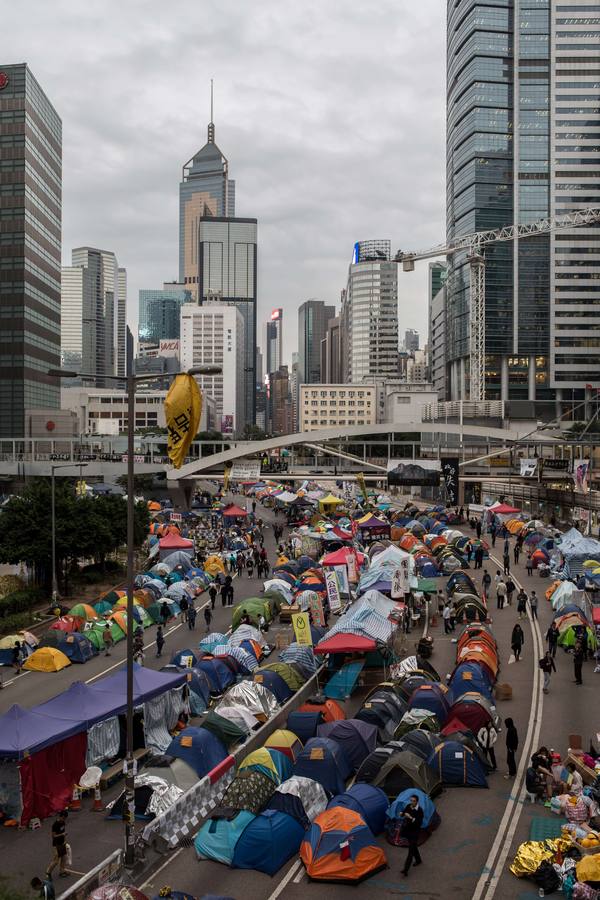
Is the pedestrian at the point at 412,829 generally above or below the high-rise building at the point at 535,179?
below

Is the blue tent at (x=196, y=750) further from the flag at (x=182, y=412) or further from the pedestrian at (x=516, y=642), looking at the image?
the pedestrian at (x=516, y=642)

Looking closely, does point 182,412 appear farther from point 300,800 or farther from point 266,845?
point 266,845

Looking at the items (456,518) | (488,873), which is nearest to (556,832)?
(488,873)

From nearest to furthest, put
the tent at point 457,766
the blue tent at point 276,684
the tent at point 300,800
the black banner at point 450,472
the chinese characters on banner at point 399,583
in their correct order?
the tent at point 300,800 < the tent at point 457,766 < the blue tent at point 276,684 < the chinese characters on banner at point 399,583 < the black banner at point 450,472

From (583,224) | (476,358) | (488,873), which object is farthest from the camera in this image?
(476,358)

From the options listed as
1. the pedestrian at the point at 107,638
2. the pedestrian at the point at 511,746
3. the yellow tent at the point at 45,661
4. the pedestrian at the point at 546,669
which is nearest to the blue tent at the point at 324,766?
the pedestrian at the point at 511,746

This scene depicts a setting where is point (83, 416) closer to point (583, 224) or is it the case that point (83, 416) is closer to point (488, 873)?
point (583, 224)

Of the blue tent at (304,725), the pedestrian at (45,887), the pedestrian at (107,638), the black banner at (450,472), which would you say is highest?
the black banner at (450,472)
